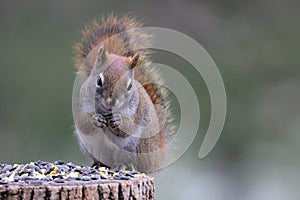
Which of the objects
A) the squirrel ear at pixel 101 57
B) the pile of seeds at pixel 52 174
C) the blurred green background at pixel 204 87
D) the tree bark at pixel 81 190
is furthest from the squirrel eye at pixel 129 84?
the blurred green background at pixel 204 87

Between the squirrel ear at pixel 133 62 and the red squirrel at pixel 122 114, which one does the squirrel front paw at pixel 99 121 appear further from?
the squirrel ear at pixel 133 62

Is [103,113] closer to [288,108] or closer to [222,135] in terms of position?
[222,135]

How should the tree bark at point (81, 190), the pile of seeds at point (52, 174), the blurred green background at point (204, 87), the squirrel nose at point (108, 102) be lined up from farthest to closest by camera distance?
the blurred green background at point (204, 87) < the squirrel nose at point (108, 102) < the pile of seeds at point (52, 174) < the tree bark at point (81, 190)

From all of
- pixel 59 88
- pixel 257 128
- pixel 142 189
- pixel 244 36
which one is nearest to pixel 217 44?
pixel 244 36

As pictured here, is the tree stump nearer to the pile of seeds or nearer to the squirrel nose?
the pile of seeds

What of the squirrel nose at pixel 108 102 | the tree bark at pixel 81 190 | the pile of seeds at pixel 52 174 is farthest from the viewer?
the squirrel nose at pixel 108 102

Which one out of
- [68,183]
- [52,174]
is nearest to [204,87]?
[52,174]
